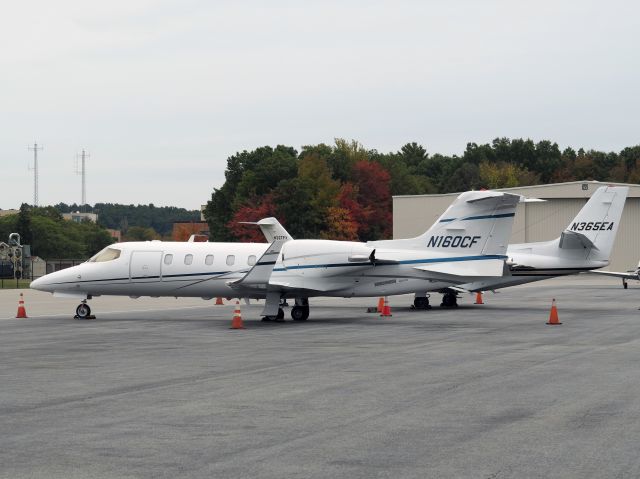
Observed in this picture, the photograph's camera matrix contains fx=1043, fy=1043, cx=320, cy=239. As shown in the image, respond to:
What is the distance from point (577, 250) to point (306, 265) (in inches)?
560

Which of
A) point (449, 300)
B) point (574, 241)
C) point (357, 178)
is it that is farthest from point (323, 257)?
point (357, 178)

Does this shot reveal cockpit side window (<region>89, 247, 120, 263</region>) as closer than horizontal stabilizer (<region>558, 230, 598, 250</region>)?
Yes

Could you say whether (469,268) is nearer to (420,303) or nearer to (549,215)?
(420,303)

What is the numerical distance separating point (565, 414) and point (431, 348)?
9.67m

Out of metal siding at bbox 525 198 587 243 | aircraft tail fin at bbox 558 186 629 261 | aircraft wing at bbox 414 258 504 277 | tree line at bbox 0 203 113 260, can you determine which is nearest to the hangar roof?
metal siding at bbox 525 198 587 243

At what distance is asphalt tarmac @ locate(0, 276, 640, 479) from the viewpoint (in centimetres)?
982

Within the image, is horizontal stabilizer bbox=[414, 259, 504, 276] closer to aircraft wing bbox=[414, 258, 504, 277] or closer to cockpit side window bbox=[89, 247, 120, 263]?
aircraft wing bbox=[414, 258, 504, 277]

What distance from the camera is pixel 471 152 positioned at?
154625 mm

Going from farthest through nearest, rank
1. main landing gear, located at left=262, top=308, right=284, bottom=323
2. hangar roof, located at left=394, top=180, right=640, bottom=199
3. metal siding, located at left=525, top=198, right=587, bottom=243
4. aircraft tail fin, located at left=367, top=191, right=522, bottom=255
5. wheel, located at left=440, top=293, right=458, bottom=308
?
metal siding, located at left=525, top=198, right=587, bottom=243, hangar roof, located at left=394, top=180, right=640, bottom=199, wheel, located at left=440, top=293, right=458, bottom=308, aircraft tail fin, located at left=367, top=191, right=522, bottom=255, main landing gear, located at left=262, top=308, right=284, bottom=323

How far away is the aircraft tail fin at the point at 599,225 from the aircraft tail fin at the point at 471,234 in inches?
356

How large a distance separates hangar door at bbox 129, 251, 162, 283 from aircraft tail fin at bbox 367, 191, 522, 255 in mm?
6855

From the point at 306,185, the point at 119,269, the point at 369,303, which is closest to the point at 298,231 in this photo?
the point at 306,185

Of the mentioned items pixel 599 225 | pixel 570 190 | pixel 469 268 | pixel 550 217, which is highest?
pixel 570 190

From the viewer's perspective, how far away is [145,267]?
109 ft
